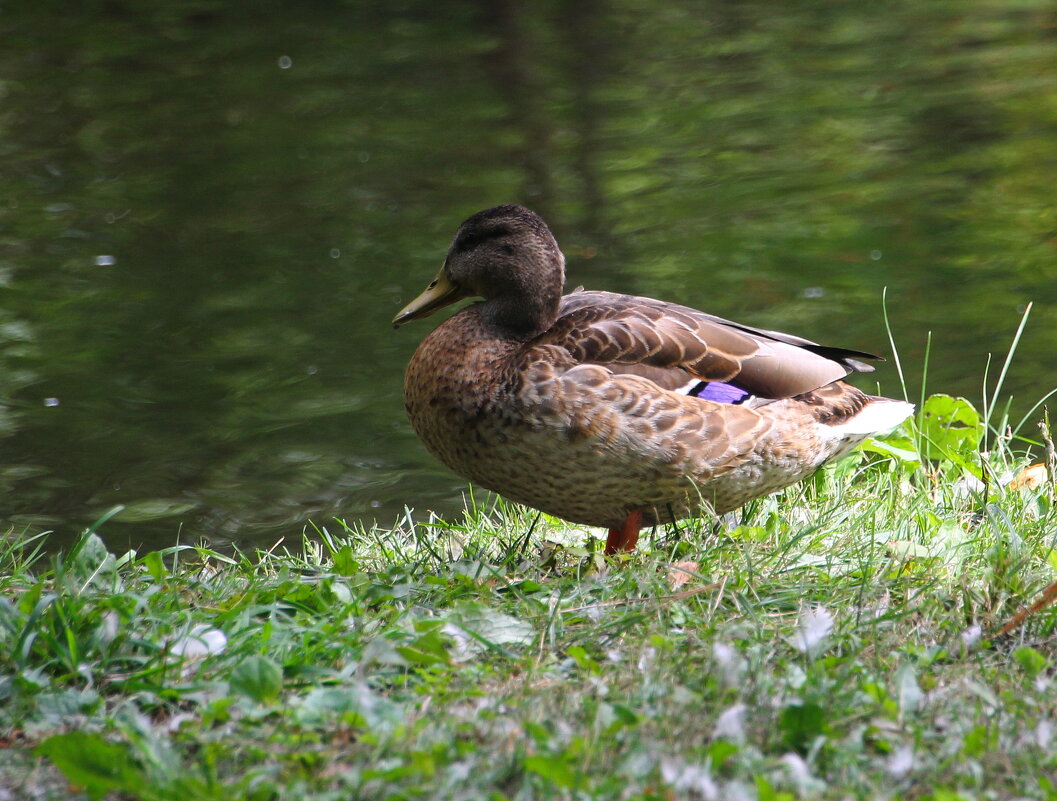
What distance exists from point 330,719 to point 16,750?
0.61 metres

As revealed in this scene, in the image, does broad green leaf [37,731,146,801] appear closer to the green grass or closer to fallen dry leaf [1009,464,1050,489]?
the green grass

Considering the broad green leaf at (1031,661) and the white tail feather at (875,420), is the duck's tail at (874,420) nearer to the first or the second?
the white tail feather at (875,420)

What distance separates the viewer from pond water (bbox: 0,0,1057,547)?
6609 mm

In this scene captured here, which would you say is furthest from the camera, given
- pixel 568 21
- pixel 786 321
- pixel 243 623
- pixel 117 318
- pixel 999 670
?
pixel 568 21

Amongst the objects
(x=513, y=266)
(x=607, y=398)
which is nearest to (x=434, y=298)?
(x=513, y=266)

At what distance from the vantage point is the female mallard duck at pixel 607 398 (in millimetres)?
3768

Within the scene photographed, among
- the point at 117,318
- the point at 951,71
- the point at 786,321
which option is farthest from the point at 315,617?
the point at 951,71

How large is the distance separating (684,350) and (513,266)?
1.97ft

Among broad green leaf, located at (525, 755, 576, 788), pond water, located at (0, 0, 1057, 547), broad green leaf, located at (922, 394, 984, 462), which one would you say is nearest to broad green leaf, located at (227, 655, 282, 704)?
broad green leaf, located at (525, 755, 576, 788)

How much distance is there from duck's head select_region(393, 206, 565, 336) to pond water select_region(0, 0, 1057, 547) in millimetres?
1677

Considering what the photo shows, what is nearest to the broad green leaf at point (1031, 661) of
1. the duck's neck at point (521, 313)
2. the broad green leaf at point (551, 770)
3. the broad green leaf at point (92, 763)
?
the broad green leaf at point (551, 770)

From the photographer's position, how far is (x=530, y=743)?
2471 millimetres

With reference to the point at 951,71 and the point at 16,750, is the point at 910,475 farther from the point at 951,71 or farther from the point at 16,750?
the point at 951,71

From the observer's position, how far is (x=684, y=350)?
158 inches
